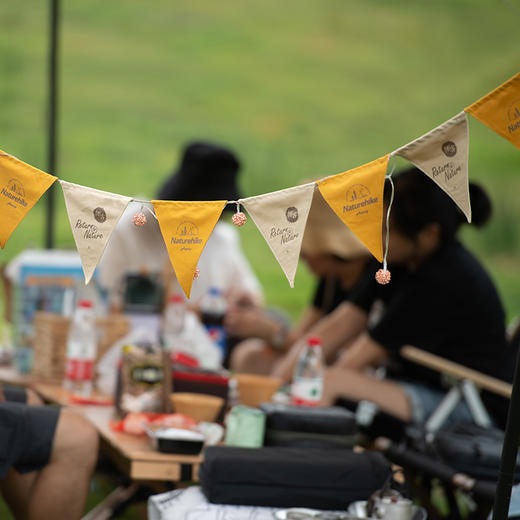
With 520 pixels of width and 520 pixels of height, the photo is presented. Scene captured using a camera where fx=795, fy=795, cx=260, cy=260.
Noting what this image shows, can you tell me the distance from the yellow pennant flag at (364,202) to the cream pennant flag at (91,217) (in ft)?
1.51

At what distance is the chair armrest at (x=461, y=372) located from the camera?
2.63 metres

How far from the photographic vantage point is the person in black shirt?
287 centimetres

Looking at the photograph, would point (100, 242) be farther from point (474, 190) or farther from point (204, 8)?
point (204, 8)

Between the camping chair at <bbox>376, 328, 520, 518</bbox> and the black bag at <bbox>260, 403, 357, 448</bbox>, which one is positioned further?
the camping chair at <bbox>376, 328, 520, 518</bbox>

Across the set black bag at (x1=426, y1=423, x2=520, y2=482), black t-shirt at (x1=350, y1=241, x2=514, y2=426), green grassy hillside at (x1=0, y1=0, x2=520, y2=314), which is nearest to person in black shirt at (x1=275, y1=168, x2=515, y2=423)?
Result: black t-shirt at (x1=350, y1=241, x2=514, y2=426)

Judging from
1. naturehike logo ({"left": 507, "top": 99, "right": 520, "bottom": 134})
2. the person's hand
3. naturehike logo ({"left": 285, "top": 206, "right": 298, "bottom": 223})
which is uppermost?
naturehike logo ({"left": 507, "top": 99, "right": 520, "bottom": 134})

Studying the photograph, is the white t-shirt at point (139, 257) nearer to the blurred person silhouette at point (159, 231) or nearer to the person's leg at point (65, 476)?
the blurred person silhouette at point (159, 231)

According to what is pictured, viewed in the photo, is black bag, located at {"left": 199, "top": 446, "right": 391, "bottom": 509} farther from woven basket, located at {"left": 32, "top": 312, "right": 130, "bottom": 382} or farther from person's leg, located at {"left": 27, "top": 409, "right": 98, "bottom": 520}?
woven basket, located at {"left": 32, "top": 312, "right": 130, "bottom": 382}

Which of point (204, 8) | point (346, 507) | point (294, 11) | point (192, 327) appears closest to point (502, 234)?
point (294, 11)

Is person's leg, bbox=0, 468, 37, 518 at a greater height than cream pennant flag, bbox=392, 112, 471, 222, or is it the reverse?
cream pennant flag, bbox=392, 112, 471, 222

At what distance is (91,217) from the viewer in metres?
1.71

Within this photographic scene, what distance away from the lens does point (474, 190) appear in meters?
3.03

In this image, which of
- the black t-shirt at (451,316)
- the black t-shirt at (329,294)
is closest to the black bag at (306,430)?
the black t-shirt at (451,316)

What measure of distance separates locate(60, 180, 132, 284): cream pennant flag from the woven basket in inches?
43.5
